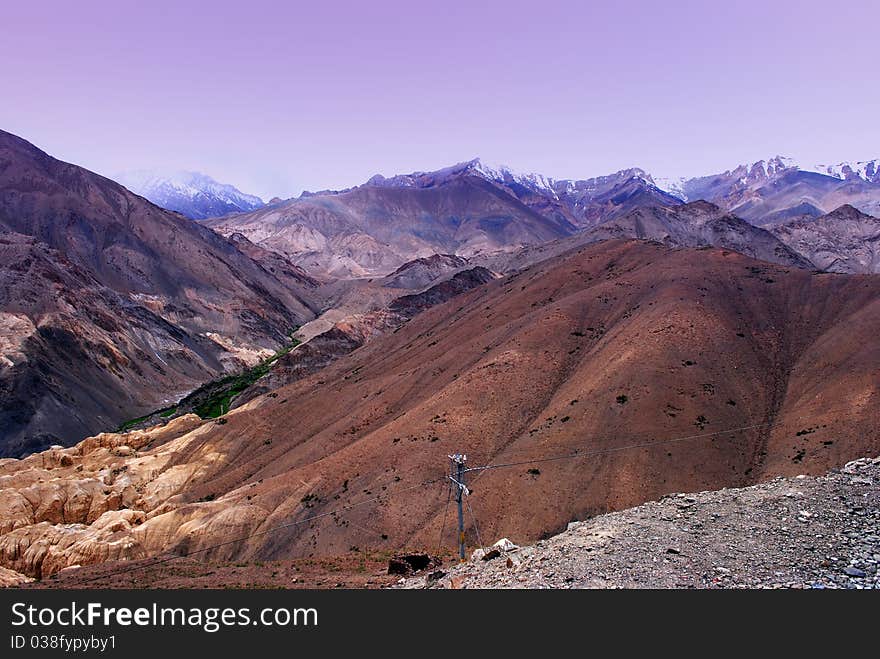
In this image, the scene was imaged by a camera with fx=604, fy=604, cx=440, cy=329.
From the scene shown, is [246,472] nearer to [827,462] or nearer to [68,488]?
[68,488]

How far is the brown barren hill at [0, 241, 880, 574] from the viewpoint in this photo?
110 feet

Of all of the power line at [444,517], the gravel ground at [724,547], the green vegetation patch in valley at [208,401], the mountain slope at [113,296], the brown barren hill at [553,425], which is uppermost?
the mountain slope at [113,296]

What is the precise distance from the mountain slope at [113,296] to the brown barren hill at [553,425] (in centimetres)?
2883

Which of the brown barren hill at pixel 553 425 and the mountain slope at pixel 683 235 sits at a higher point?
the mountain slope at pixel 683 235

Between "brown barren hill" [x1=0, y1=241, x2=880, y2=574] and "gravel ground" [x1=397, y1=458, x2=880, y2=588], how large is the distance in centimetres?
1351

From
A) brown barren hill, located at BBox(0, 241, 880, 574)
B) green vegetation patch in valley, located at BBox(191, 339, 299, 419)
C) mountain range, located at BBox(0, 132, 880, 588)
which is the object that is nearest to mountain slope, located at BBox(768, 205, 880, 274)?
mountain range, located at BBox(0, 132, 880, 588)

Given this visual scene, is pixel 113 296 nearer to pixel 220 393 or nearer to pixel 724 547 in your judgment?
pixel 220 393

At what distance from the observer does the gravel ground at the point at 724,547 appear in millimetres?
13617

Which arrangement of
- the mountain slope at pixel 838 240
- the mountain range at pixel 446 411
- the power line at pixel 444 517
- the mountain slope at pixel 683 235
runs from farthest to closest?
the mountain slope at pixel 838 240
the mountain slope at pixel 683 235
the mountain range at pixel 446 411
the power line at pixel 444 517

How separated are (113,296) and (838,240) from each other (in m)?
163

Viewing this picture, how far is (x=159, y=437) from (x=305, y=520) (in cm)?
2871

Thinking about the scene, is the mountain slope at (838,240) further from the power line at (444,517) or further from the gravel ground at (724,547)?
the gravel ground at (724,547)

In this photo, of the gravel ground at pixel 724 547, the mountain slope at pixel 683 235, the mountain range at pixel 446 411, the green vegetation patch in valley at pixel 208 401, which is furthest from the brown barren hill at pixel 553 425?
the mountain slope at pixel 683 235

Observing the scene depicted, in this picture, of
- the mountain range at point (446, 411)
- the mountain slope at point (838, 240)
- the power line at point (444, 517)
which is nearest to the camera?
the power line at point (444, 517)
